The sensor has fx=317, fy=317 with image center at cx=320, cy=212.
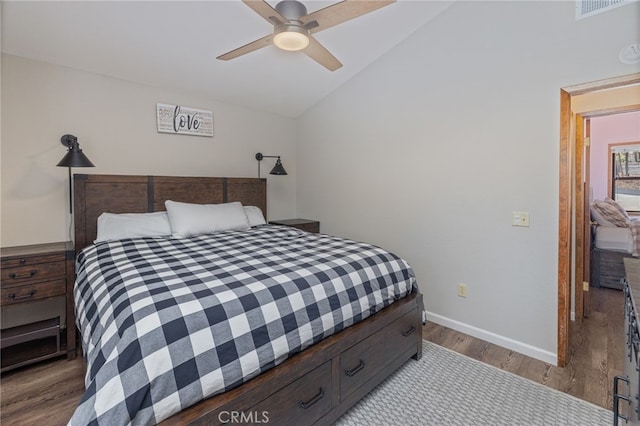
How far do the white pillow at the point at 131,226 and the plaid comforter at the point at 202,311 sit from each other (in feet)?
1.02

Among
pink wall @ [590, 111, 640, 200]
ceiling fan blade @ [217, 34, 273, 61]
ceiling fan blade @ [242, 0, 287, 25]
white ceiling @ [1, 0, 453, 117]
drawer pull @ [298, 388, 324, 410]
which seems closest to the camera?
drawer pull @ [298, 388, 324, 410]

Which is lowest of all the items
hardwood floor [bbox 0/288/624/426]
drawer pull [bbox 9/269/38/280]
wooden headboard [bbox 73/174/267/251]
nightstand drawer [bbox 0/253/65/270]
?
hardwood floor [bbox 0/288/624/426]

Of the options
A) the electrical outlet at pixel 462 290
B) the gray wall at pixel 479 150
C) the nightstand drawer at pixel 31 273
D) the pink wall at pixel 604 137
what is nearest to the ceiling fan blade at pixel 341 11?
the gray wall at pixel 479 150

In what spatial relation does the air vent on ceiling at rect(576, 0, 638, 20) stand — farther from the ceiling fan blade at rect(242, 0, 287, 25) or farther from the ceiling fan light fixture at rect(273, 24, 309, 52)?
the ceiling fan blade at rect(242, 0, 287, 25)

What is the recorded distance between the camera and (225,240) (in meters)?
2.61

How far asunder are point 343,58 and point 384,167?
1177 mm

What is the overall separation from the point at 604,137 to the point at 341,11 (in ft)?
21.5

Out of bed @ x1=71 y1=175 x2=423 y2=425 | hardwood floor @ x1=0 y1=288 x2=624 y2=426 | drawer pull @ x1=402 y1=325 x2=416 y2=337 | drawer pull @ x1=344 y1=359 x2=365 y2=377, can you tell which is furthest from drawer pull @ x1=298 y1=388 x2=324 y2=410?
hardwood floor @ x1=0 y1=288 x2=624 y2=426

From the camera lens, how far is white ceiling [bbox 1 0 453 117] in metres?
2.22

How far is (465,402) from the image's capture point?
6.34 feet

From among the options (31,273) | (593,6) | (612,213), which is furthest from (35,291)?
(612,213)

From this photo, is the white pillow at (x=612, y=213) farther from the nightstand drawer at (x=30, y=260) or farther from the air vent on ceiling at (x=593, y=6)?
the nightstand drawer at (x=30, y=260)

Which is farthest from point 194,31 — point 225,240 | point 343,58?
point 225,240

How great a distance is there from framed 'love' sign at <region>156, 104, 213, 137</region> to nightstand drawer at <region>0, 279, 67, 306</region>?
1677mm
